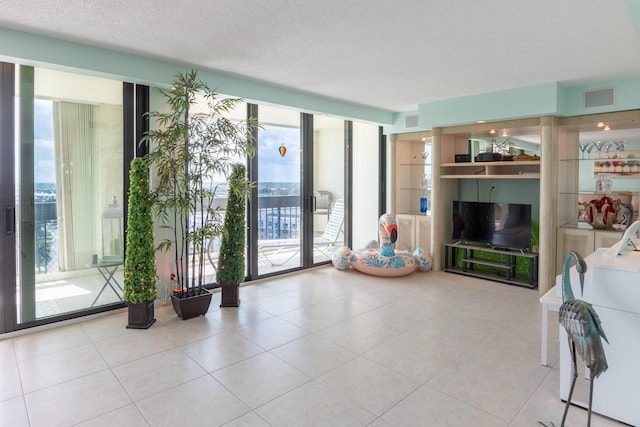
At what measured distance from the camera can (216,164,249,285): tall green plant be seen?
430cm

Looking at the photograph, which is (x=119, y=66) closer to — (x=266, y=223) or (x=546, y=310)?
(x=266, y=223)

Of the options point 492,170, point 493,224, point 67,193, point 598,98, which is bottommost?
point 493,224

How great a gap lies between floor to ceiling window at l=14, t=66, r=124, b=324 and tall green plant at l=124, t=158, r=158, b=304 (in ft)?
2.08

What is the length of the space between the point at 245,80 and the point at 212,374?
10.8 ft

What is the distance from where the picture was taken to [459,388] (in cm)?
261

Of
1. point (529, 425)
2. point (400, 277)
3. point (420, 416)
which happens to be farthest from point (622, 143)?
point (420, 416)

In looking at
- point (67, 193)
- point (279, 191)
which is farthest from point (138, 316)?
point (279, 191)

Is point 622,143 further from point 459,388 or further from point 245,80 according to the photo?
point 245,80

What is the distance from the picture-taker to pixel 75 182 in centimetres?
389

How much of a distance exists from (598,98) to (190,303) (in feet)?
17.2

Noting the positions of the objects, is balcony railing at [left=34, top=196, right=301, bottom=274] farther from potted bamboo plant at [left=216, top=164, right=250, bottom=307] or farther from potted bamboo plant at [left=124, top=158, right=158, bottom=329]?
potted bamboo plant at [left=124, top=158, right=158, bottom=329]

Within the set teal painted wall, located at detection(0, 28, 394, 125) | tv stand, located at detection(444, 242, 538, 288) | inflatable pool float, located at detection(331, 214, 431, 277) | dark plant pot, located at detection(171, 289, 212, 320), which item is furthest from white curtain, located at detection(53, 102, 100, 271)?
tv stand, located at detection(444, 242, 538, 288)

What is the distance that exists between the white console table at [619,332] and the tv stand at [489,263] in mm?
3017

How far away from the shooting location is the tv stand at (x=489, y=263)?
5.23 m
